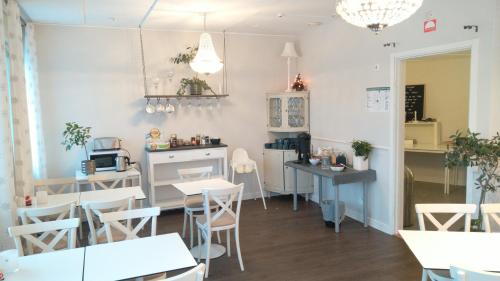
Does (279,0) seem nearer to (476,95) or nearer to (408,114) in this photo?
(476,95)

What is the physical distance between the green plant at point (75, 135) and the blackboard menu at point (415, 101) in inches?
228

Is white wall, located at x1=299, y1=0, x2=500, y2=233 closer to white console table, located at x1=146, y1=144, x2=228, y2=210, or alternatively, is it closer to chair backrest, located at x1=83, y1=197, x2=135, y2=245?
white console table, located at x1=146, y1=144, x2=228, y2=210

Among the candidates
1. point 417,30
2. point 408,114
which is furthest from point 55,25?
point 408,114

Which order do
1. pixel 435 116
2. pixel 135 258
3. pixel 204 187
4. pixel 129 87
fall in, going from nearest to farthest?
pixel 135 258, pixel 204 187, pixel 129 87, pixel 435 116

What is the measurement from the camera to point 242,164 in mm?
5746

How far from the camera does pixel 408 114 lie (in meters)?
7.47

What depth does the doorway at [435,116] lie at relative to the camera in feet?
22.0

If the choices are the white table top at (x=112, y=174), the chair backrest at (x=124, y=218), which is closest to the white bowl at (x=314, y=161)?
the white table top at (x=112, y=174)

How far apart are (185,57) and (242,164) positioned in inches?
70.4

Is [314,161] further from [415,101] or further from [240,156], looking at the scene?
[415,101]

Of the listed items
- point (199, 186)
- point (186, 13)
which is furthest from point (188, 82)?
point (199, 186)

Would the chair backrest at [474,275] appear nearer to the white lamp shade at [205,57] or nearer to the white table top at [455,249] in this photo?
the white table top at [455,249]

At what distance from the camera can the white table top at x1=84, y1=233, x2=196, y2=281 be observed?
1.98m

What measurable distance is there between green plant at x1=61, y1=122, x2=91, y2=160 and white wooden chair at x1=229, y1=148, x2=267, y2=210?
6.83ft
